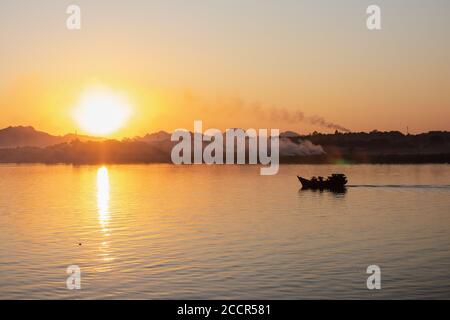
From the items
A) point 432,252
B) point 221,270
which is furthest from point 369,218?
point 221,270

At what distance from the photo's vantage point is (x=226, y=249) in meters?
49.5

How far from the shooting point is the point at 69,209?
86.8 metres

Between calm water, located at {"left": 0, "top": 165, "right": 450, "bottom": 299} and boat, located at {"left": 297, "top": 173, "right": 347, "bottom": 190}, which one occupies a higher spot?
boat, located at {"left": 297, "top": 173, "right": 347, "bottom": 190}

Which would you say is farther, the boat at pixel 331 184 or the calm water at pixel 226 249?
the boat at pixel 331 184

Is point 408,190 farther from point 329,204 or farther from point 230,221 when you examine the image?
point 230,221

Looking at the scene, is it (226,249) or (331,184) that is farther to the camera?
(331,184)

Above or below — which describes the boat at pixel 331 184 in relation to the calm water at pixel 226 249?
above

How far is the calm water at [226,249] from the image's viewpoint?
117 ft

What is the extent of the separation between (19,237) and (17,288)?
22.3 meters

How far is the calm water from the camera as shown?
35.8 meters

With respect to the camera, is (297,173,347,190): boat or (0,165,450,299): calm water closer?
(0,165,450,299): calm water

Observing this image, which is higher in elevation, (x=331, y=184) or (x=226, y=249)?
(x=331, y=184)
